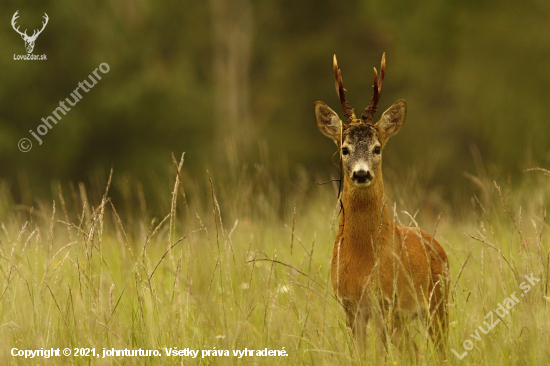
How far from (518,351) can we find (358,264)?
37.1 inches

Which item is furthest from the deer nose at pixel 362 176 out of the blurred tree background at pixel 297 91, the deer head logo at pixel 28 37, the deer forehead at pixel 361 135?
the deer head logo at pixel 28 37

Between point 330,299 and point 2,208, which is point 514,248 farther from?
point 2,208

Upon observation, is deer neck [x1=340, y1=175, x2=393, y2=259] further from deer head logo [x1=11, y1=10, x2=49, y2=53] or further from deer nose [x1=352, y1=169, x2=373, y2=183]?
deer head logo [x1=11, y1=10, x2=49, y2=53]

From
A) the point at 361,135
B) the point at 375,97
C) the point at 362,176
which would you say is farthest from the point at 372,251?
the point at 375,97

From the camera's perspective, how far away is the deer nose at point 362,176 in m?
3.71

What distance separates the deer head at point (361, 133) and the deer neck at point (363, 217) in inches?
2.8

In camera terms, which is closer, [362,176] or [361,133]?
[362,176]

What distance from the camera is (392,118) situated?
13.9 feet

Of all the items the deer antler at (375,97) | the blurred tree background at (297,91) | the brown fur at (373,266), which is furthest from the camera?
the blurred tree background at (297,91)

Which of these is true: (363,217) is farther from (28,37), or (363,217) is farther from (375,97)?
(28,37)

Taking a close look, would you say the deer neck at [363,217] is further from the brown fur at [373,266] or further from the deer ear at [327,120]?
the deer ear at [327,120]

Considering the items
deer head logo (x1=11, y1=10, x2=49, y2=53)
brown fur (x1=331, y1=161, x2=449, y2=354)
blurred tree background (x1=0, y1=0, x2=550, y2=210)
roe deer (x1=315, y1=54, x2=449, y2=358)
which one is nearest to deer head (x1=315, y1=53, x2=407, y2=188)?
roe deer (x1=315, y1=54, x2=449, y2=358)

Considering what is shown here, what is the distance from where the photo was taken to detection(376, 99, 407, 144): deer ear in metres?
4.20

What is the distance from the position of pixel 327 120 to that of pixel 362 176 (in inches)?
25.0
